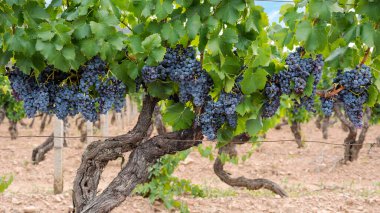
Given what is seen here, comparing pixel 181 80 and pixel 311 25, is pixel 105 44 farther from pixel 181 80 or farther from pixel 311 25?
pixel 311 25

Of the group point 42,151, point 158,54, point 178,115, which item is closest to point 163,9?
point 158,54

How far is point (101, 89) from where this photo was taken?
365cm

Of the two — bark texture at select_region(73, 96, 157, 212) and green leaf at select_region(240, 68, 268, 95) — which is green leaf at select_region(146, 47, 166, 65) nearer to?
green leaf at select_region(240, 68, 268, 95)

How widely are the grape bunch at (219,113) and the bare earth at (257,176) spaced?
3.20 metres

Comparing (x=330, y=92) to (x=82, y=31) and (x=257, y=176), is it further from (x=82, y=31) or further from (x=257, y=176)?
(x=257, y=176)

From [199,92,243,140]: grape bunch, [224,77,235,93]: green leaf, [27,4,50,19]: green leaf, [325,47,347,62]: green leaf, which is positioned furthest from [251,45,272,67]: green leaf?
[27,4,50,19]: green leaf

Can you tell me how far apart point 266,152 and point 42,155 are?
6712 millimetres

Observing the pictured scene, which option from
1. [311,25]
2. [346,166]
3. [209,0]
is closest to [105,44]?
[209,0]

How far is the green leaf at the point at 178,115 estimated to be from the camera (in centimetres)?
395

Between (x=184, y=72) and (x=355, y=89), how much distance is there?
1.29m

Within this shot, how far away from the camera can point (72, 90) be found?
377 cm

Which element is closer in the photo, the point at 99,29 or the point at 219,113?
the point at 99,29

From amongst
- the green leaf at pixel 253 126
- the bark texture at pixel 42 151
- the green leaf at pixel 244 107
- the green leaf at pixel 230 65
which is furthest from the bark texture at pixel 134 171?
the bark texture at pixel 42 151

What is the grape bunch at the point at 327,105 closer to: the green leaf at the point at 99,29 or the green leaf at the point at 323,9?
the green leaf at the point at 323,9
